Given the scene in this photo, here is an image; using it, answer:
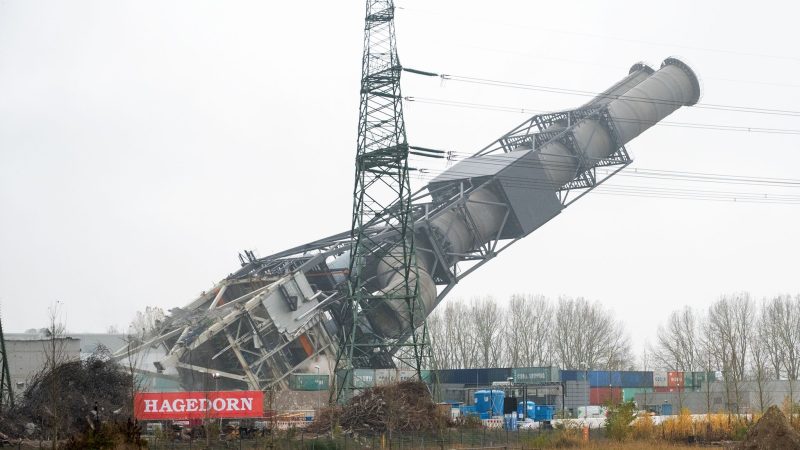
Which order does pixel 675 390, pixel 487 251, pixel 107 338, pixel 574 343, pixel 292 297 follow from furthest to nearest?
pixel 574 343 → pixel 107 338 → pixel 675 390 → pixel 487 251 → pixel 292 297

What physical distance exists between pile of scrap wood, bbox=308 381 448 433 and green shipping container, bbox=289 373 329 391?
26.1 ft

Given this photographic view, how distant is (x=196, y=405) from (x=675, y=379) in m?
44.3

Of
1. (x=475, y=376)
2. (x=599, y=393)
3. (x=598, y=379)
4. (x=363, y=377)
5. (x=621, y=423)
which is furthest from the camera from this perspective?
(x=598, y=379)

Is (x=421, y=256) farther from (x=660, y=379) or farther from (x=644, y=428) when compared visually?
(x=660, y=379)

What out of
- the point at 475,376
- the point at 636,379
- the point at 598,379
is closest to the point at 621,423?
the point at 475,376

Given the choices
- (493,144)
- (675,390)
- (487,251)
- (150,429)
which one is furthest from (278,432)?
(675,390)

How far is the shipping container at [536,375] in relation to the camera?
Result: 190ft

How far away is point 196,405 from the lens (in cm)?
3512

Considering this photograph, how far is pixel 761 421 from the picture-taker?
91.9 feet

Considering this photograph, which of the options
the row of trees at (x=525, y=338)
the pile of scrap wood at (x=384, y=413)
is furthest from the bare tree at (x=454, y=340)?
the pile of scrap wood at (x=384, y=413)

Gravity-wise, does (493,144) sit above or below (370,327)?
above

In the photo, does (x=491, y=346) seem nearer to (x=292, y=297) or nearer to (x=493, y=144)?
(x=493, y=144)

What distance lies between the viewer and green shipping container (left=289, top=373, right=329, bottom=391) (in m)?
47.1

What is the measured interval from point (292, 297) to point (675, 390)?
113 ft
